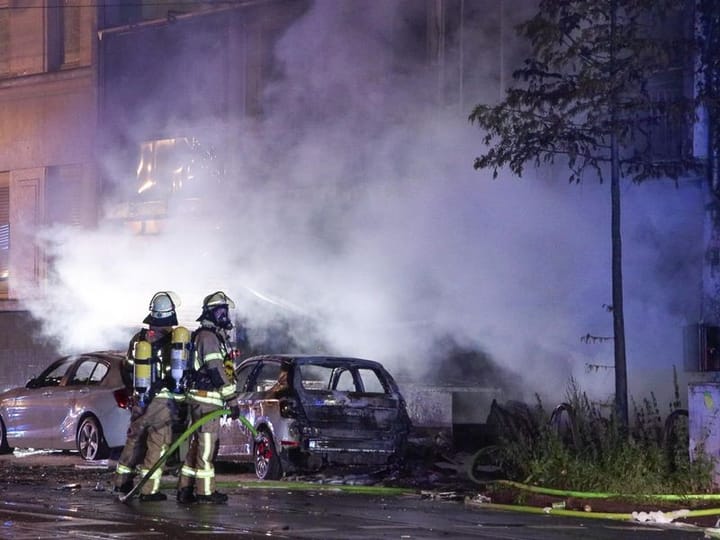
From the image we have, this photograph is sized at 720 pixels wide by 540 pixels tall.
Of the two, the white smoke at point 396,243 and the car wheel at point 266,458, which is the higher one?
the white smoke at point 396,243

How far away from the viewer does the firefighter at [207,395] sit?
10406mm

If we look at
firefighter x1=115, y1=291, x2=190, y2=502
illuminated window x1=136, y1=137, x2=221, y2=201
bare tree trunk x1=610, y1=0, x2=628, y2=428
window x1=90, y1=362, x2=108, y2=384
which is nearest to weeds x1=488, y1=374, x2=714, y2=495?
bare tree trunk x1=610, y1=0, x2=628, y2=428

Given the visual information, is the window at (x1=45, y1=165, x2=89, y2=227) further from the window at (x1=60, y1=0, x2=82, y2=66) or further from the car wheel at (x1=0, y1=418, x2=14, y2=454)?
the car wheel at (x1=0, y1=418, x2=14, y2=454)

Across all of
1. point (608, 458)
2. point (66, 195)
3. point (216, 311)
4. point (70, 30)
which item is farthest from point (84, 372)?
point (70, 30)

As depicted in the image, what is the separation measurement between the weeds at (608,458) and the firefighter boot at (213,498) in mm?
2582

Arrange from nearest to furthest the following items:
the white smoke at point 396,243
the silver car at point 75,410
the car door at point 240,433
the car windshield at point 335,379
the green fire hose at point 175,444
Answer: the green fire hose at point 175,444 → the car door at point 240,433 → the car windshield at point 335,379 → the silver car at point 75,410 → the white smoke at point 396,243

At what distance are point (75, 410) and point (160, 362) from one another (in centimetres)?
553

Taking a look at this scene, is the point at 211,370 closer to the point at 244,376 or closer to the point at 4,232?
the point at 244,376

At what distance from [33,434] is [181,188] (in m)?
7.43

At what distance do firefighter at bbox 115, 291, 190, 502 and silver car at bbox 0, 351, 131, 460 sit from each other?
394 centimetres

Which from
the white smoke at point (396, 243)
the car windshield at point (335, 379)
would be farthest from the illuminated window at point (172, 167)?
the car windshield at point (335, 379)

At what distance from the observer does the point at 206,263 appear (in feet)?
71.5

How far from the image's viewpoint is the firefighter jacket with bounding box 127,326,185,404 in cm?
1077

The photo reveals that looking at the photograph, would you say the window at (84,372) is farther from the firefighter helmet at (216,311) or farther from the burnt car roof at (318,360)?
the firefighter helmet at (216,311)
